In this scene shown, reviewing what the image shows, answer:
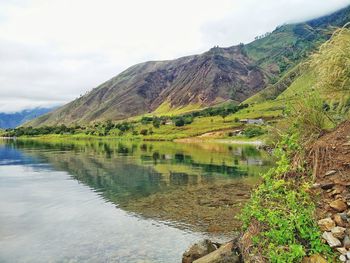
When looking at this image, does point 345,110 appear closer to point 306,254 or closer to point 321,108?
point 321,108

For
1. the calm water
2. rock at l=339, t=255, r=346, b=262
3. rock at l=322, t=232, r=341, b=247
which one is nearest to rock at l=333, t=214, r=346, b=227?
rock at l=322, t=232, r=341, b=247

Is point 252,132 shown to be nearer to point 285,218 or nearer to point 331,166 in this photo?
point 331,166

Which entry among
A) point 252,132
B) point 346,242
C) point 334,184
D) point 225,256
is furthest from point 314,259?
point 252,132

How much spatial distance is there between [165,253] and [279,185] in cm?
1280

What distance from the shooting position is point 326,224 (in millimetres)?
14852

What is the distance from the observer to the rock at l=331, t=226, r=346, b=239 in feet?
46.6

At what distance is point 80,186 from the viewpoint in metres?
62.2

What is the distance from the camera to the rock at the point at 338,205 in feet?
48.9

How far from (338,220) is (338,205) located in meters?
0.65

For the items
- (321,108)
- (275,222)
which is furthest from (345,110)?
(275,222)

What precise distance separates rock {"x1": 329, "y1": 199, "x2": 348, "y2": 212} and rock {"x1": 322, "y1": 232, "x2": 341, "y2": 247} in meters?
1.08

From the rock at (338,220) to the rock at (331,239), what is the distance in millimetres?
499

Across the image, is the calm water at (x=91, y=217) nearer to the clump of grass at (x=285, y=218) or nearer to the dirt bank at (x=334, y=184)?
the clump of grass at (x=285, y=218)

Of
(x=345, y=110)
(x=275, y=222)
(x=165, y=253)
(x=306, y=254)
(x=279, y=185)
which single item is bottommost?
(x=165, y=253)
